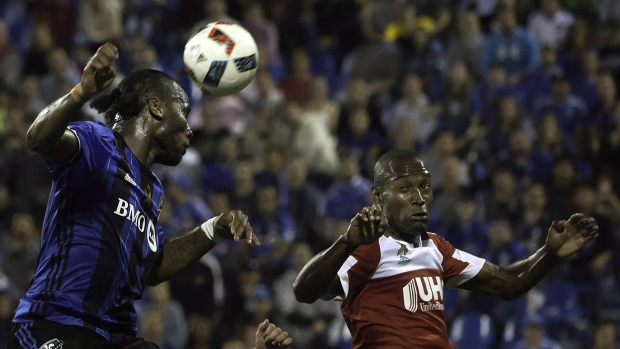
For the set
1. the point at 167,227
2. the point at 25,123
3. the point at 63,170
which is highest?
the point at 63,170

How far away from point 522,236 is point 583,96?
108 inches

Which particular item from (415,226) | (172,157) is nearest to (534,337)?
(415,226)

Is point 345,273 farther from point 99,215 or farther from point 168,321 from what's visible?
point 168,321

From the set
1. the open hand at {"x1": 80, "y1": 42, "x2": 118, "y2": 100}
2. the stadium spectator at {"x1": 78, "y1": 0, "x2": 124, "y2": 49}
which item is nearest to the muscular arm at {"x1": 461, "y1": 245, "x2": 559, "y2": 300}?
the open hand at {"x1": 80, "y1": 42, "x2": 118, "y2": 100}

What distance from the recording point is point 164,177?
41.8 ft

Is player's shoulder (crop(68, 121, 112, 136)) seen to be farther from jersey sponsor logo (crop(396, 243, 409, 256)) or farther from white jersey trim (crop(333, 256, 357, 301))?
jersey sponsor logo (crop(396, 243, 409, 256))

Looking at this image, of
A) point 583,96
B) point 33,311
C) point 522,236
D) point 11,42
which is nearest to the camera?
point 33,311

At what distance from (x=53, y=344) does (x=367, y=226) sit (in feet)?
5.26

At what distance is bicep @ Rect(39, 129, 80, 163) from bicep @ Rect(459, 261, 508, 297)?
8.21 feet

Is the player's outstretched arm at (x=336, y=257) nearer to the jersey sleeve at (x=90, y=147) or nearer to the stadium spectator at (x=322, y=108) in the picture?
the jersey sleeve at (x=90, y=147)

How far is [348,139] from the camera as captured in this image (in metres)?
13.6

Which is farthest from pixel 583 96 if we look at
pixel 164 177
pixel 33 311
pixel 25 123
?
pixel 33 311

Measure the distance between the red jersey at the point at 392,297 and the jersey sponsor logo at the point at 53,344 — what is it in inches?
62.5

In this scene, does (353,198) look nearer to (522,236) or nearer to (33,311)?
(522,236)
